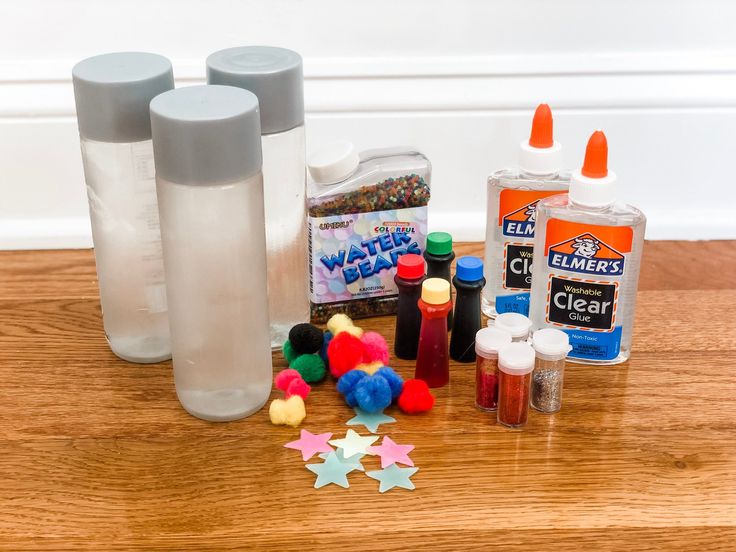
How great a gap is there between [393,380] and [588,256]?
197 mm

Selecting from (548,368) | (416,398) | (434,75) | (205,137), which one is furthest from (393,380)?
(434,75)

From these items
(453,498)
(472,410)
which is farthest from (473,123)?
(453,498)

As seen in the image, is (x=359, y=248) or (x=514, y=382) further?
(x=359, y=248)

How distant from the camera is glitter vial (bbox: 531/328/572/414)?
28.0 inches

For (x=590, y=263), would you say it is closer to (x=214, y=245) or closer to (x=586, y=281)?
(x=586, y=281)

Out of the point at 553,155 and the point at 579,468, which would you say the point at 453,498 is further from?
the point at 553,155

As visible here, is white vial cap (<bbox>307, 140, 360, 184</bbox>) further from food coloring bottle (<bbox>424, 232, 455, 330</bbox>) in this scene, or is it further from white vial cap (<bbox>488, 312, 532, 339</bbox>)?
white vial cap (<bbox>488, 312, 532, 339</bbox>)

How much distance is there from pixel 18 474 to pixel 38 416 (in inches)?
3.0

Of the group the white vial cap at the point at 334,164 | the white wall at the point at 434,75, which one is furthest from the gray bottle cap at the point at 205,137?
the white wall at the point at 434,75

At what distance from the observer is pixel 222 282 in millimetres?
673

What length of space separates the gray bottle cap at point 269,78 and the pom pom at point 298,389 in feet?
0.68

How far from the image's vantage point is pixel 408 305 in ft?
2.63

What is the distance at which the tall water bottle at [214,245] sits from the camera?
2.02 ft

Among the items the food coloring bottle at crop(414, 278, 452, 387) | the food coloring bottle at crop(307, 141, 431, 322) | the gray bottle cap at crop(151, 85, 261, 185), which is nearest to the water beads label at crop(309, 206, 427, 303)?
the food coloring bottle at crop(307, 141, 431, 322)
